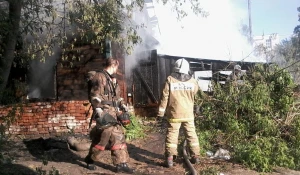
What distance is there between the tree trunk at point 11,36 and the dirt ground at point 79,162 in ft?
4.53

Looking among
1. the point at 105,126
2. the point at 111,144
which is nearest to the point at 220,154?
the point at 111,144

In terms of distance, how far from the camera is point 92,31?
267 inches

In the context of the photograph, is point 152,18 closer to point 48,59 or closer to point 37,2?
point 48,59

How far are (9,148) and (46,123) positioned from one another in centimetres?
124

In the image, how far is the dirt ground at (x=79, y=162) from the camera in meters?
5.16

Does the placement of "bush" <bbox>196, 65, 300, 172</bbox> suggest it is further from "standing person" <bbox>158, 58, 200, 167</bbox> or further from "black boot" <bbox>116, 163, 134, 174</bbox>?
"black boot" <bbox>116, 163, 134, 174</bbox>

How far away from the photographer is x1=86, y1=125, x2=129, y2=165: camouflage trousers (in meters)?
5.17

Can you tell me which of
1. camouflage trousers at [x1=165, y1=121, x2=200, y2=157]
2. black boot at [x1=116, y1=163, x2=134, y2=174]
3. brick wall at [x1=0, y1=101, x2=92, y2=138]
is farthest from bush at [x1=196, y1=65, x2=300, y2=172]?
brick wall at [x1=0, y1=101, x2=92, y2=138]

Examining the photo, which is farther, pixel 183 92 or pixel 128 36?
pixel 128 36

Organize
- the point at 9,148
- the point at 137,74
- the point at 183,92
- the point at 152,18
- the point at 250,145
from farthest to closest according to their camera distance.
Result: the point at 152,18 → the point at 137,74 → the point at 9,148 → the point at 250,145 → the point at 183,92

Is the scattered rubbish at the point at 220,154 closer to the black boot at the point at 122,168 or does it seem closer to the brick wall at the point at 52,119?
the black boot at the point at 122,168

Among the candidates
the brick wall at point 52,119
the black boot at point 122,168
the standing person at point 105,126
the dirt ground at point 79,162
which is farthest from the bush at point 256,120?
the brick wall at point 52,119

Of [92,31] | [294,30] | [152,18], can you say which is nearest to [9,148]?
[92,31]

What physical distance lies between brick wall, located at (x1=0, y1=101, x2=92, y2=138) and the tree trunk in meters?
1.51
